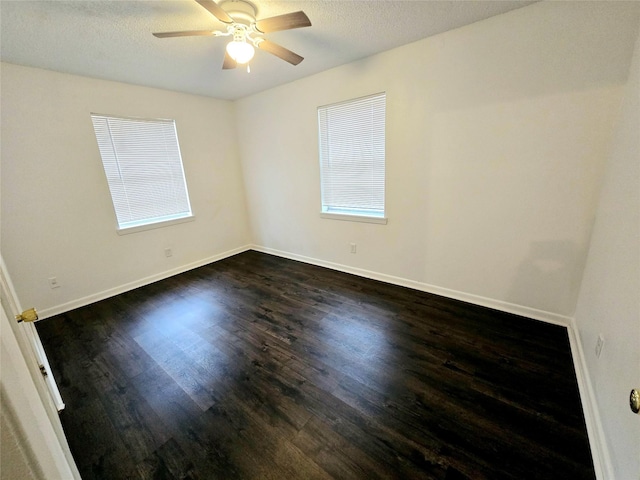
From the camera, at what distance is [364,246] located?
3312mm

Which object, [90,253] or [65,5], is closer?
[65,5]

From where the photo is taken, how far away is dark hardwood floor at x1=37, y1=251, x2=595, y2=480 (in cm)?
132

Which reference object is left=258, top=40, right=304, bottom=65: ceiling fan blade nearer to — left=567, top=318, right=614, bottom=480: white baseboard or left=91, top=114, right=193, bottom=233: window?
left=91, top=114, right=193, bottom=233: window

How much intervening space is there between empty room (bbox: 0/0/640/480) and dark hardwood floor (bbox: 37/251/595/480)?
0.6 inches

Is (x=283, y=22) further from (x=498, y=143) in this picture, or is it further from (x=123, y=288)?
(x=123, y=288)

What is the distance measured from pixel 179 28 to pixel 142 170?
1.94 metres

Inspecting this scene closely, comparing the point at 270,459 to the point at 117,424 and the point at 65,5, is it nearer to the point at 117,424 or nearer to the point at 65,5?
the point at 117,424

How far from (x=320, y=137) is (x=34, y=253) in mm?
3309

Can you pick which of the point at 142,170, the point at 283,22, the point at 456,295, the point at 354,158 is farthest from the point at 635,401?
the point at 142,170

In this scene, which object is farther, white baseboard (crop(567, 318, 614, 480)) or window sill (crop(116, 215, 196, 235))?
window sill (crop(116, 215, 196, 235))

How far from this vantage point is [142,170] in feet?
11.0

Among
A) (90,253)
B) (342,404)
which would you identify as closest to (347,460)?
(342,404)

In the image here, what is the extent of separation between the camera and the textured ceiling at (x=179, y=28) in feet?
5.83

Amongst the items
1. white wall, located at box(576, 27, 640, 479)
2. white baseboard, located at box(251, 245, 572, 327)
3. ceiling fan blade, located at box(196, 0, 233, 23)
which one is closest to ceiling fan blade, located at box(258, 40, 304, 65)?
ceiling fan blade, located at box(196, 0, 233, 23)
